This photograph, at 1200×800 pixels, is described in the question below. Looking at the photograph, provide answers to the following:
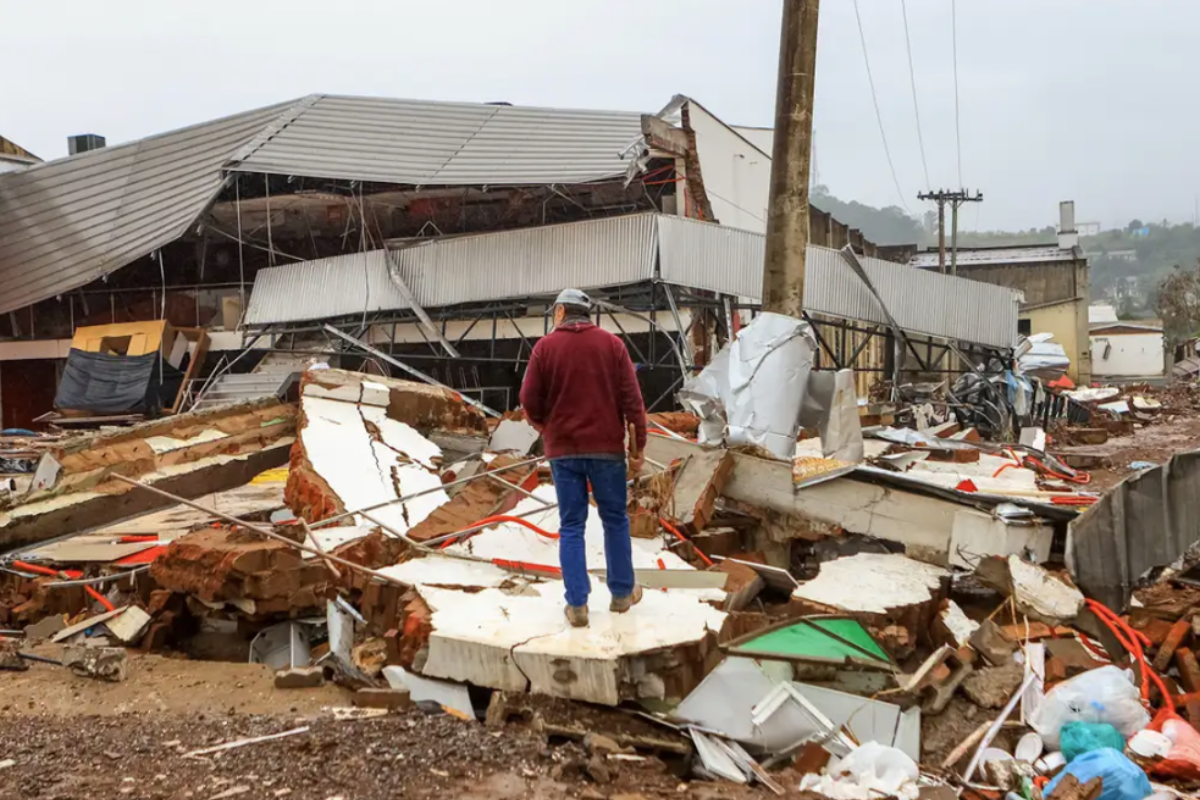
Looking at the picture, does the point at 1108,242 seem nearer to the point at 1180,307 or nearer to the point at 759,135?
the point at 1180,307

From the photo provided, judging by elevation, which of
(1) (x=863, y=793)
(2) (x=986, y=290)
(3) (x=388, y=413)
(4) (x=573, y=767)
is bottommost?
(1) (x=863, y=793)

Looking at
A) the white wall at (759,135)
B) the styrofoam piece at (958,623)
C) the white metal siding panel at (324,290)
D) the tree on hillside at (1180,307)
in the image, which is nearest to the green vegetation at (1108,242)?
the tree on hillside at (1180,307)

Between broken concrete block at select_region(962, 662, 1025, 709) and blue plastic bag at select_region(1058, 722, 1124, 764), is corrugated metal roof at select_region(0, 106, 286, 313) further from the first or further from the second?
blue plastic bag at select_region(1058, 722, 1124, 764)

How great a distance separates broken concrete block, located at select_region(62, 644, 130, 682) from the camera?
4.50 metres

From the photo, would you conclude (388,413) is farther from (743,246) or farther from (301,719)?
(743,246)

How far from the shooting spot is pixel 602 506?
4.43 m

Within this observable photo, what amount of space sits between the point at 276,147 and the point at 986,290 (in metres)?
12.9

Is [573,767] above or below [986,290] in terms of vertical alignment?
below

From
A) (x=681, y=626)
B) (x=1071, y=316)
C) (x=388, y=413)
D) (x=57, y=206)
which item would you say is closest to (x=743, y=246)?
(x=388, y=413)

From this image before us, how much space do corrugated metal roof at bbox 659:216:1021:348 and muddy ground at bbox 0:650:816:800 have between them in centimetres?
1002

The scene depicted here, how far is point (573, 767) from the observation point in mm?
3338

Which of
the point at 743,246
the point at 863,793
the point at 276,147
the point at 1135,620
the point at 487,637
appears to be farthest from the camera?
the point at 276,147

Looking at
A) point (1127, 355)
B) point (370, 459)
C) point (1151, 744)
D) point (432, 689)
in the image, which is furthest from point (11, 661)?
point (1127, 355)

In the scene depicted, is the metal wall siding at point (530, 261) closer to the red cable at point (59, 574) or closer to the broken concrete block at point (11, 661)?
the red cable at point (59, 574)
